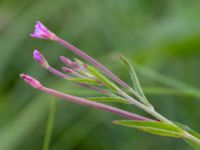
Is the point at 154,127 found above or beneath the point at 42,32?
beneath

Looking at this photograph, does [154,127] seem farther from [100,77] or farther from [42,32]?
[42,32]

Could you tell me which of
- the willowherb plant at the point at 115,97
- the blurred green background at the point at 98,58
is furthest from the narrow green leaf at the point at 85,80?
the blurred green background at the point at 98,58

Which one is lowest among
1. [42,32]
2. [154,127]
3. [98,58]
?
[98,58]

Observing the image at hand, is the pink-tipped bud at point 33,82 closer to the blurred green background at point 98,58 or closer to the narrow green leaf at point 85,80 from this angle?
the narrow green leaf at point 85,80

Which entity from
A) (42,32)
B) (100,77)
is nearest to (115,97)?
(100,77)

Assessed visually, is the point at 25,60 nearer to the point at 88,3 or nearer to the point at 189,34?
the point at 88,3

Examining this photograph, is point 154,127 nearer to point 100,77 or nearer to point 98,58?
point 100,77

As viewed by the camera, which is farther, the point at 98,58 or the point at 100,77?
the point at 98,58
